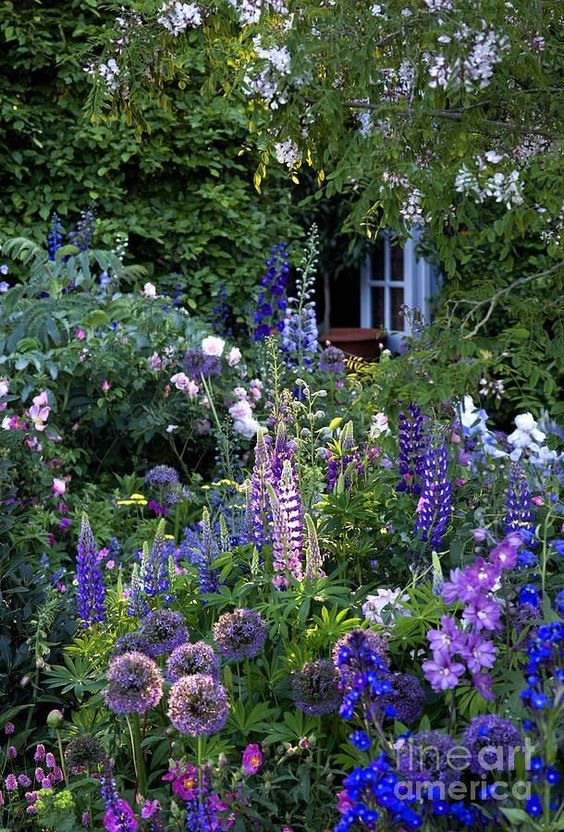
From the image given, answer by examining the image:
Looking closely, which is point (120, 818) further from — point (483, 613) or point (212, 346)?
point (212, 346)

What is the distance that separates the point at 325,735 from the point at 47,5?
5.48 m

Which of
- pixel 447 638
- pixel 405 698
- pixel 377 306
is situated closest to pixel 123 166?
pixel 377 306

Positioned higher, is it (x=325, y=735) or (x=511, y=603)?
(x=511, y=603)

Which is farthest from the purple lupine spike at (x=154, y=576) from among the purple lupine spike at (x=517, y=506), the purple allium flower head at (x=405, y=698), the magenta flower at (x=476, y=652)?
the magenta flower at (x=476, y=652)

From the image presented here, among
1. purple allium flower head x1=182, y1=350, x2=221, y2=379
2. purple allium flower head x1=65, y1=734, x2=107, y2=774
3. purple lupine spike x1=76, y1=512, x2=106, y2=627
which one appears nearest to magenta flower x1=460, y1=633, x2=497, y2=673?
purple allium flower head x1=65, y1=734, x2=107, y2=774

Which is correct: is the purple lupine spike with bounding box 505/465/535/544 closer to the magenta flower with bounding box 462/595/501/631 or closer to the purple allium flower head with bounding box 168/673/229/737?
the magenta flower with bounding box 462/595/501/631

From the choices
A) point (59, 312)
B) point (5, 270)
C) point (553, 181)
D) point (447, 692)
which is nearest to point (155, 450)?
point (59, 312)

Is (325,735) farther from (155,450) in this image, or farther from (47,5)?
(47,5)

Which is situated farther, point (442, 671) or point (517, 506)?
point (517, 506)

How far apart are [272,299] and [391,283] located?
2.51m

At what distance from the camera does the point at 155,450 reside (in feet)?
17.1

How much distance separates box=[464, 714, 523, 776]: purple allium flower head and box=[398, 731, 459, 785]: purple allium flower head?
4 cm

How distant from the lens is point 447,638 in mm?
1886

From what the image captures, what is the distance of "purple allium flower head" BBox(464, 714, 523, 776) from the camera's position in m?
1.79
